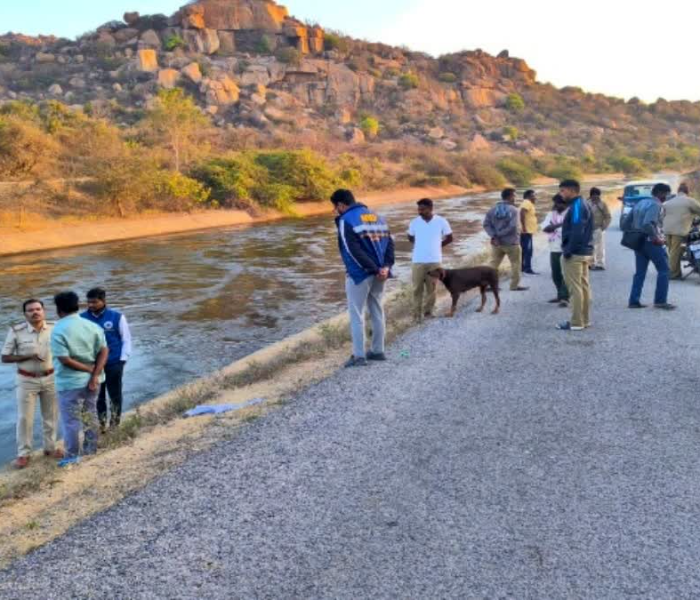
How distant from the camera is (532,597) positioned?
3299 mm

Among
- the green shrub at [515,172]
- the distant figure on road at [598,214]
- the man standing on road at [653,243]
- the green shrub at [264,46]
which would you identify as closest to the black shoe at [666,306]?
the man standing on road at [653,243]

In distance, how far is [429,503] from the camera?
4.25 metres

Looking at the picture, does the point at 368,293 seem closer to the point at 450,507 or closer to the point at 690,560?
the point at 450,507

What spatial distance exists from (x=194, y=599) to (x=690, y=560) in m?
2.51

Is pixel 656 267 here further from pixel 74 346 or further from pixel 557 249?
pixel 74 346

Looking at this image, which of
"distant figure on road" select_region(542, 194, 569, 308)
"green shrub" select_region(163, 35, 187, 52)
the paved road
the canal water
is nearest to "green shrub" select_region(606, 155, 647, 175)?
"green shrub" select_region(163, 35, 187, 52)

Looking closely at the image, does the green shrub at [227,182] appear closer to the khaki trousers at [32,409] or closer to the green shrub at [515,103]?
the khaki trousers at [32,409]

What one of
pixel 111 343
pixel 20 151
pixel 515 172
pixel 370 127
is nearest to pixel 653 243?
pixel 111 343

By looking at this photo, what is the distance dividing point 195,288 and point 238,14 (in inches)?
4350

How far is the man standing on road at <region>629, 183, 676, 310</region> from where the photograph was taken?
31.8ft

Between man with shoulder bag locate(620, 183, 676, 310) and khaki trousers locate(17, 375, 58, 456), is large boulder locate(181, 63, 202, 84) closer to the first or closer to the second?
man with shoulder bag locate(620, 183, 676, 310)

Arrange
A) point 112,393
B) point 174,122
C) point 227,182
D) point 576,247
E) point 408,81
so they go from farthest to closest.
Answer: point 408,81 < point 174,122 < point 227,182 < point 576,247 < point 112,393

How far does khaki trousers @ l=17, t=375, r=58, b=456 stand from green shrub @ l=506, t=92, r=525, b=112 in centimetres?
13003

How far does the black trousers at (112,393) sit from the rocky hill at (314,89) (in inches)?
2539
